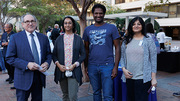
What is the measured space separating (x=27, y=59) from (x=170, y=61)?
633cm

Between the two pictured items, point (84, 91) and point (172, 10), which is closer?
point (84, 91)

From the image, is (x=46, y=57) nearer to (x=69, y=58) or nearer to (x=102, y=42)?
(x=69, y=58)

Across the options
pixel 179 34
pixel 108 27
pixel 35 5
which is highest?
pixel 35 5

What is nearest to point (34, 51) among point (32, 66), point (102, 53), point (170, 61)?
point (32, 66)

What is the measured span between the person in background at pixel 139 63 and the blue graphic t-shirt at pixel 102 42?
0.27m

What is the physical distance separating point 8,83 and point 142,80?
5041 mm

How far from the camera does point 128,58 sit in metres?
2.77

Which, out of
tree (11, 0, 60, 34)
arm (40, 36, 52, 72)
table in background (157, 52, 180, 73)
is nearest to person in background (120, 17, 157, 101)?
arm (40, 36, 52, 72)

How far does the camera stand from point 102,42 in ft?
9.35

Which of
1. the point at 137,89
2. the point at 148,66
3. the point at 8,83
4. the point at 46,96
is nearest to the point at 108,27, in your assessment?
the point at 148,66

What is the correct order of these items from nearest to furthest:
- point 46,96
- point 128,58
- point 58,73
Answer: point 128,58 < point 58,73 < point 46,96

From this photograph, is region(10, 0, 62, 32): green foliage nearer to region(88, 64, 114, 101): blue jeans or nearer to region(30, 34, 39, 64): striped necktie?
region(30, 34, 39, 64): striped necktie

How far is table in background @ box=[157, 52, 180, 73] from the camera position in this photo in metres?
7.00

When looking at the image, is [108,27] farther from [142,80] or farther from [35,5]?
[35,5]
